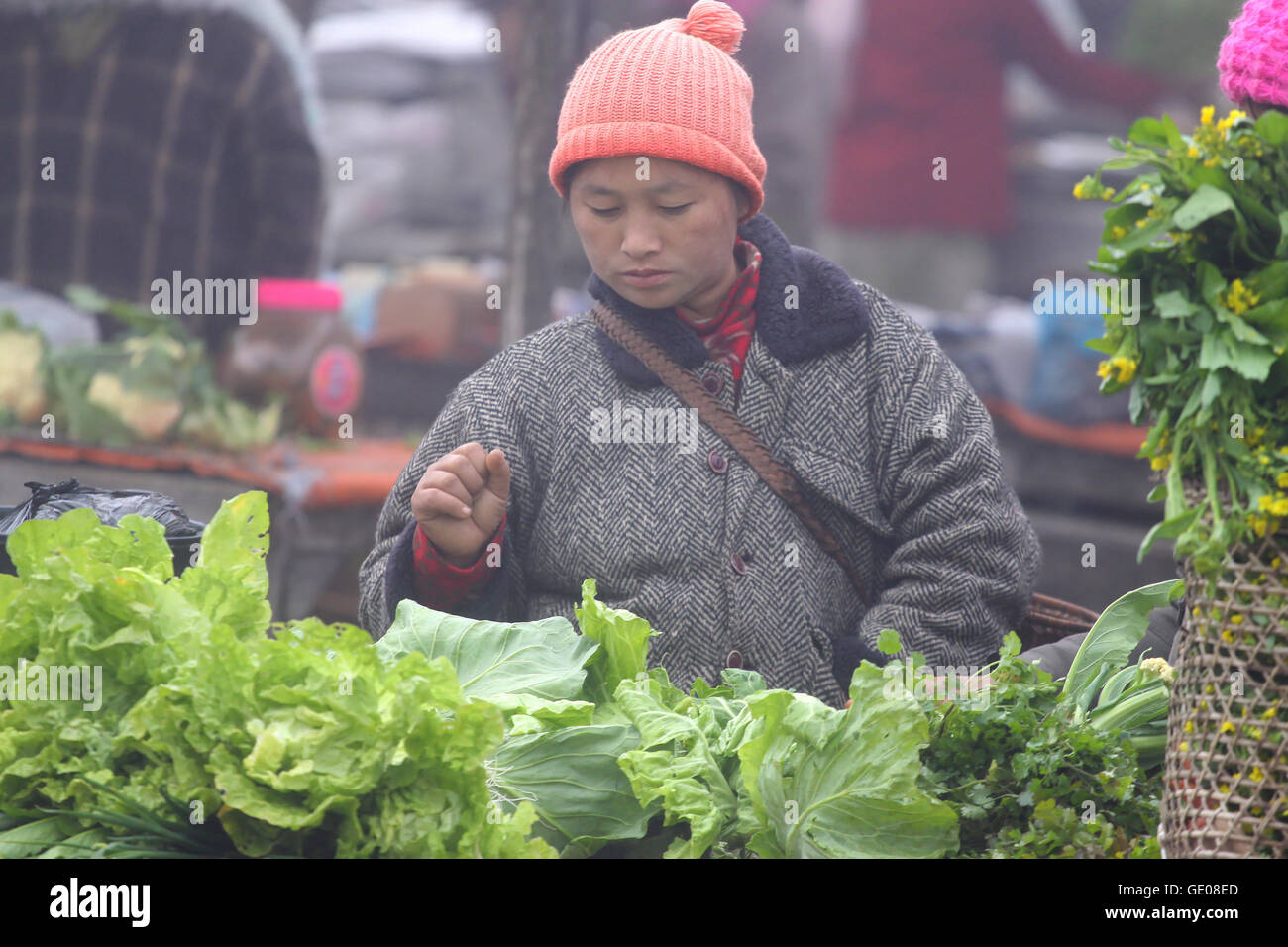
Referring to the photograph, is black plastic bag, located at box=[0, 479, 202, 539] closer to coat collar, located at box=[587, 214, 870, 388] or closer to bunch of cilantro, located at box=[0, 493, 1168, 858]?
bunch of cilantro, located at box=[0, 493, 1168, 858]

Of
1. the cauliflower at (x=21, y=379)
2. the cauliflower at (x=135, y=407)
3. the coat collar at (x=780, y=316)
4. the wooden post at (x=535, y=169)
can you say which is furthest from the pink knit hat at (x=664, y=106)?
the cauliflower at (x=21, y=379)

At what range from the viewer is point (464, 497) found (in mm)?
2215

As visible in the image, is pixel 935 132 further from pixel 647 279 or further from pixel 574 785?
pixel 574 785

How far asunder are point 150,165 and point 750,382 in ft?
12.7

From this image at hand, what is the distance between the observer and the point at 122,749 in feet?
5.05

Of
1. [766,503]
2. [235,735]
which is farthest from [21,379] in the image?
[235,735]

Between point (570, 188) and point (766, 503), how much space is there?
0.65 meters

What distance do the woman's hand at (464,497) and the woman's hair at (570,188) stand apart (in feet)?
1.91

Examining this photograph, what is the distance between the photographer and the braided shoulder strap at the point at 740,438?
8.26 ft

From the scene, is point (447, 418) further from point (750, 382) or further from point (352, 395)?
point (352, 395)

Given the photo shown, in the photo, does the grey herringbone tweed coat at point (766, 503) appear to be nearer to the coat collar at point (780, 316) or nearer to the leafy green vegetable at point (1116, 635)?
the coat collar at point (780, 316)

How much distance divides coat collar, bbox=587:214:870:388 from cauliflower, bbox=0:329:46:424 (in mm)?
2933

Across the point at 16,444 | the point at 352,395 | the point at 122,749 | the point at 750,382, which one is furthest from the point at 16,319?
the point at 122,749

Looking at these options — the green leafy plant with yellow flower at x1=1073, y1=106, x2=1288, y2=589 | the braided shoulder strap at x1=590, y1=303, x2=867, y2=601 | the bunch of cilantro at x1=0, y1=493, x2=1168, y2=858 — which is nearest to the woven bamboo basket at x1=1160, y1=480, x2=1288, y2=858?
the green leafy plant with yellow flower at x1=1073, y1=106, x2=1288, y2=589
